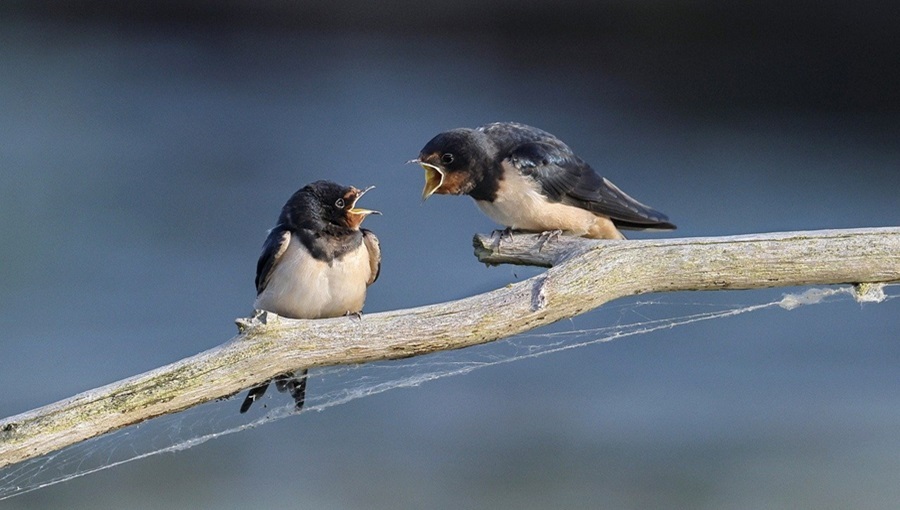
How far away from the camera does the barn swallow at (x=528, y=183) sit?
247 cm

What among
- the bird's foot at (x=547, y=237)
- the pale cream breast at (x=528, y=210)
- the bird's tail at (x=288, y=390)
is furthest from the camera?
the pale cream breast at (x=528, y=210)

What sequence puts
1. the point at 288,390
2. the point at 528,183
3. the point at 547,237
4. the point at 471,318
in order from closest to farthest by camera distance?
the point at 471,318 → the point at 288,390 → the point at 547,237 → the point at 528,183

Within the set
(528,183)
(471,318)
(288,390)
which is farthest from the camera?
(528,183)

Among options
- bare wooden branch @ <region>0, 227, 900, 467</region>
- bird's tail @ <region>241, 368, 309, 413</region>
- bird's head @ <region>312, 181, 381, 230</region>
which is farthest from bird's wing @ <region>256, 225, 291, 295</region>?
bare wooden branch @ <region>0, 227, 900, 467</region>

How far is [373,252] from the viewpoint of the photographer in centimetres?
247

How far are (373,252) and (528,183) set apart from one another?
16.5 inches

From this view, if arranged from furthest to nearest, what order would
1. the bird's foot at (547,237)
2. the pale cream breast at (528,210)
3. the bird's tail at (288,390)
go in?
the pale cream breast at (528,210), the bird's foot at (547,237), the bird's tail at (288,390)

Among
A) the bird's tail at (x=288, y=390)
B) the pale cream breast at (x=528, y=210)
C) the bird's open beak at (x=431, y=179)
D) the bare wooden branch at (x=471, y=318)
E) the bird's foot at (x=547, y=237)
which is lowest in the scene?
the bird's tail at (x=288, y=390)

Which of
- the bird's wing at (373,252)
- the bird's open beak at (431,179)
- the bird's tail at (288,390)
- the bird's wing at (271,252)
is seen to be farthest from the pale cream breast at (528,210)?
the bird's tail at (288,390)

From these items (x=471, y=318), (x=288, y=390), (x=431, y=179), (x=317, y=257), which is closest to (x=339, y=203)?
(x=317, y=257)

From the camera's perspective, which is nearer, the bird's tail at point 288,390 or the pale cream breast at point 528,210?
the bird's tail at point 288,390

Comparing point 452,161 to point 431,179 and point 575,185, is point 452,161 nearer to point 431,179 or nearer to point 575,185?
point 431,179

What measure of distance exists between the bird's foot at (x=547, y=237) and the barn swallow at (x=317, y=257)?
404 mm

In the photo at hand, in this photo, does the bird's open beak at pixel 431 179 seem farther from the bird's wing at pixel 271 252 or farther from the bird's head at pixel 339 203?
the bird's wing at pixel 271 252
